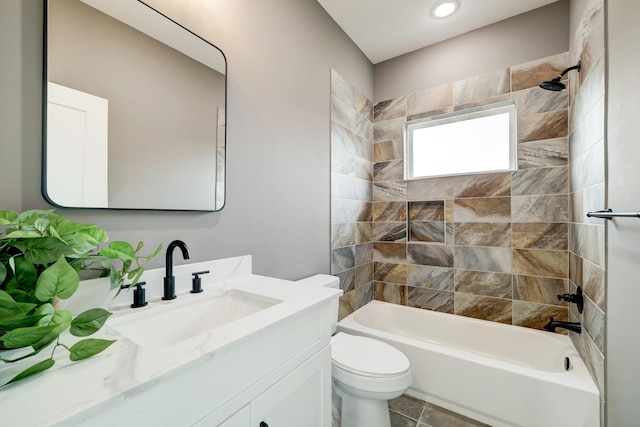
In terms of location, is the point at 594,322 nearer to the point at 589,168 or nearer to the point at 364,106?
the point at 589,168

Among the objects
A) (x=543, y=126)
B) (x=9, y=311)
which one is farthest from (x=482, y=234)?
(x=9, y=311)

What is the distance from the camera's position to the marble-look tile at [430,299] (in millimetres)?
2287

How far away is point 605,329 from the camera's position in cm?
116

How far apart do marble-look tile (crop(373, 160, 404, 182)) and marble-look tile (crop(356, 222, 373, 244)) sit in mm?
479

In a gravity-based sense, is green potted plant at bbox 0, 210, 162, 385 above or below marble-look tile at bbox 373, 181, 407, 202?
below

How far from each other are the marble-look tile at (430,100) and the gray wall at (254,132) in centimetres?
69

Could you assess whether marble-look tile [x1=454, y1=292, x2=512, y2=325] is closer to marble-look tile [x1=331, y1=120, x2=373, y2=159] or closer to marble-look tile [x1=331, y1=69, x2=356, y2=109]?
marble-look tile [x1=331, y1=120, x2=373, y2=159]

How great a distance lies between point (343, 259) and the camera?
2170 mm

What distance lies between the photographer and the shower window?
85.1 inches

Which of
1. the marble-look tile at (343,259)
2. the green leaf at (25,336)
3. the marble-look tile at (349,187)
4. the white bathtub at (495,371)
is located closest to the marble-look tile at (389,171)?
the marble-look tile at (349,187)

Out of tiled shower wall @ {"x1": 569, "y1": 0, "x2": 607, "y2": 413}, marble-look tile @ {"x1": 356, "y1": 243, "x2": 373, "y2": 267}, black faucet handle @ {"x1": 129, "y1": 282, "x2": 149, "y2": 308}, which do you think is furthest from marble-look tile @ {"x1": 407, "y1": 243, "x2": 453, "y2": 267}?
black faucet handle @ {"x1": 129, "y1": 282, "x2": 149, "y2": 308}

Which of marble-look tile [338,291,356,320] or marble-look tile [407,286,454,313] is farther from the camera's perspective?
marble-look tile [407,286,454,313]

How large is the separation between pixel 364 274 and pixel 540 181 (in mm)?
1556

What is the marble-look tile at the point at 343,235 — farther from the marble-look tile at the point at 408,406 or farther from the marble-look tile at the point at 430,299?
the marble-look tile at the point at 408,406
